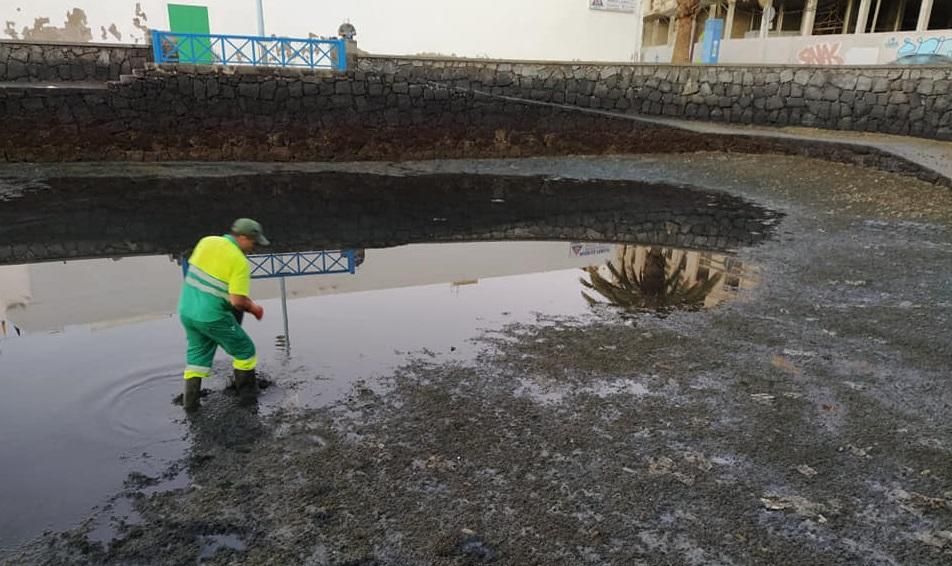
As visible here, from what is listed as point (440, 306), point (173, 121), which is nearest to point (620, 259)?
point (440, 306)

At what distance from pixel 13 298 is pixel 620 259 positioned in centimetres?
612

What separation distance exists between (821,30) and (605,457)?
36.6 m

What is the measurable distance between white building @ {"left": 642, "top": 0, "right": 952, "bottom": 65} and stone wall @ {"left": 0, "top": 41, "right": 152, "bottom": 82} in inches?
917

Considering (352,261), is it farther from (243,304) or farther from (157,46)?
(157,46)

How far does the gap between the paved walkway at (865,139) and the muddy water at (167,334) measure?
761cm

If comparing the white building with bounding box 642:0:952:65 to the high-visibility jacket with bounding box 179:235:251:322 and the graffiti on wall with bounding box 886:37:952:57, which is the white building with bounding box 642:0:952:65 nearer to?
the graffiti on wall with bounding box 886:37:952:57

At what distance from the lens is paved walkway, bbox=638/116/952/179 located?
12.3 meters

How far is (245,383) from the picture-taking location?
13.9ft

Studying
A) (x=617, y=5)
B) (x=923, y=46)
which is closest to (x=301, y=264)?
(x=923, y=46)

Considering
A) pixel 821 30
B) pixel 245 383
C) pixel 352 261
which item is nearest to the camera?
pixel 245 383

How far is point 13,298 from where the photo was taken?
237 inches

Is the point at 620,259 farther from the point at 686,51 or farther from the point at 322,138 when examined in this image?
the point at 686,51

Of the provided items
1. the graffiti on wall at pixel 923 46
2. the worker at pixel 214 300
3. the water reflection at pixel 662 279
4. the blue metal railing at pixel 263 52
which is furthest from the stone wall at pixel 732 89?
the worker at pixel 214 300

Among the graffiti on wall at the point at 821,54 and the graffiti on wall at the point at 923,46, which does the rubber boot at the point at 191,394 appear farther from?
the graffiti on wall at the point at 821,54
